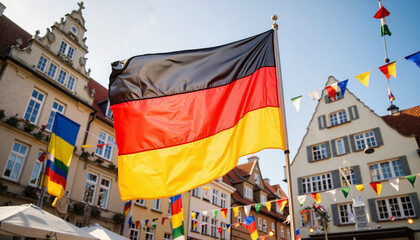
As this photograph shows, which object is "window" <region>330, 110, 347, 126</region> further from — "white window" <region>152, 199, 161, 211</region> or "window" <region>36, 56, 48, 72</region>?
"window" <region>36, 56, 48, 72</region>

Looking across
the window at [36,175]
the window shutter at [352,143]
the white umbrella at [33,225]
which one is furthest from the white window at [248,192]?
the white umbrella at [33,225]

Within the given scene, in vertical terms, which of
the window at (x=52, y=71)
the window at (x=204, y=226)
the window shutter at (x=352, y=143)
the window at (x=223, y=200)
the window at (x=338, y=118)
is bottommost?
the window at (x=204, y=226)

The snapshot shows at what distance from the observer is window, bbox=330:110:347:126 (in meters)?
25.3

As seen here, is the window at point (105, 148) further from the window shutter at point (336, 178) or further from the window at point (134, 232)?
the window shutter at point (336, 178)

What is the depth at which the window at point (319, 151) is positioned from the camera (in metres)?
25.2

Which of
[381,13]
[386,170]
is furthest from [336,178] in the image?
[381,13]

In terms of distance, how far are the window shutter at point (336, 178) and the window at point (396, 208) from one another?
117 inches

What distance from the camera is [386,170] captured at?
21406mm

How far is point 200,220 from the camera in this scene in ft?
87.4

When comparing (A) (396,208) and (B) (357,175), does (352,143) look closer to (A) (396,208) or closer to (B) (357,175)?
(B) (357,175)

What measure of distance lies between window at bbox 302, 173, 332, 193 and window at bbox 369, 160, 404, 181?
10.8ft

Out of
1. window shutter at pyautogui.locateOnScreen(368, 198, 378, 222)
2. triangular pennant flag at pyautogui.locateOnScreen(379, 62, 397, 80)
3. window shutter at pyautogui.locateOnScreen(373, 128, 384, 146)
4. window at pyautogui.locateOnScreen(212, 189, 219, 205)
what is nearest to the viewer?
triangular pennant flag at pyautogui.locateOnScreen(379, 62, 397, 80)

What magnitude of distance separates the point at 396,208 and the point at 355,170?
3.66m

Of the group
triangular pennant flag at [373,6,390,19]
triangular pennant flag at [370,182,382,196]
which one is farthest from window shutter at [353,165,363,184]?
triangular pennant flag at [373,6,390,19]
